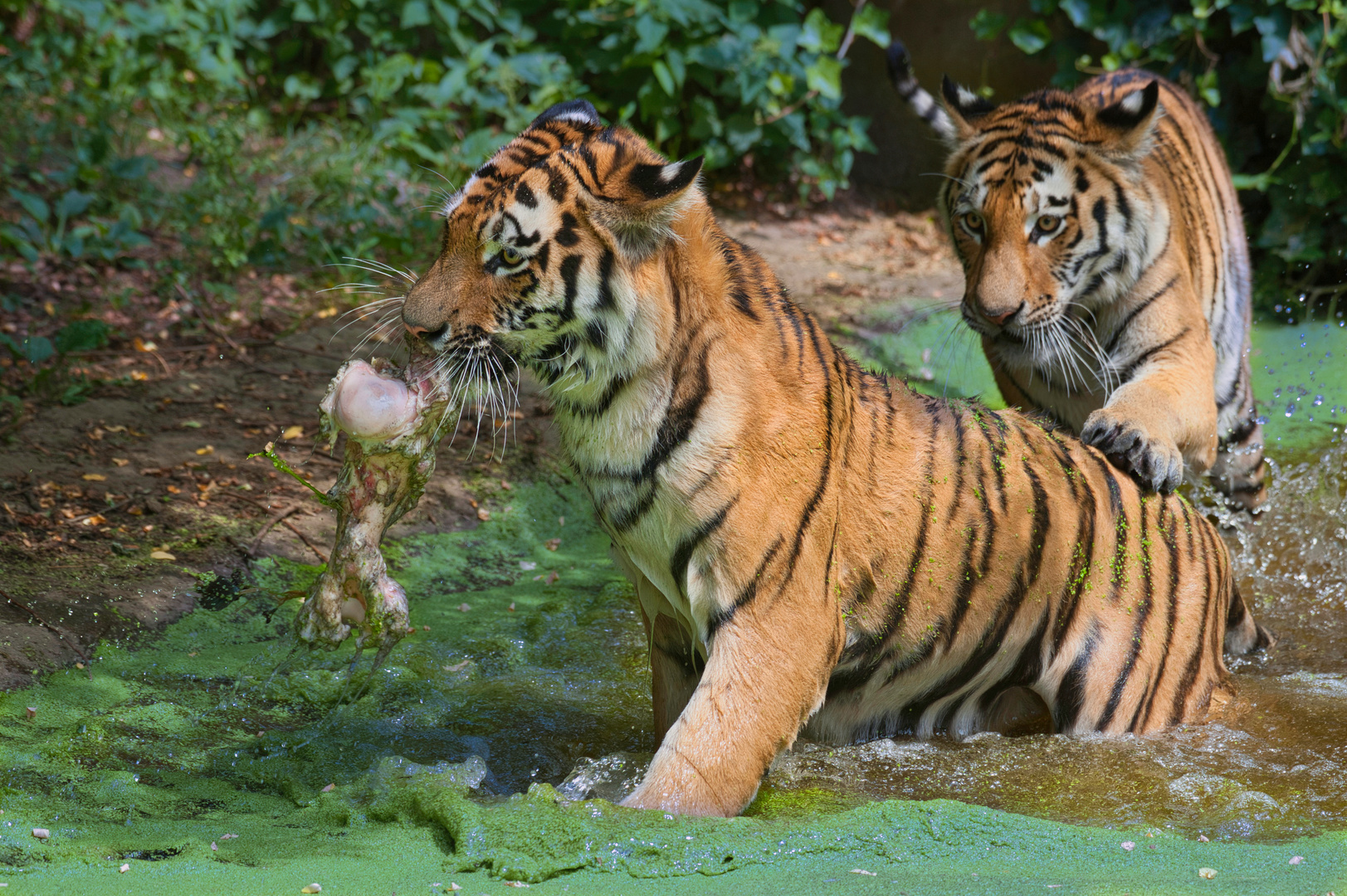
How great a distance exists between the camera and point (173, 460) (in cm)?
404

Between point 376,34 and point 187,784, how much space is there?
5628 mm

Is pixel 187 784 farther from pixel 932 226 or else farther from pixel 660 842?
pixel 932 226

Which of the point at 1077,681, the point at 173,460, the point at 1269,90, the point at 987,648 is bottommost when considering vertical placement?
the point at 1077,681

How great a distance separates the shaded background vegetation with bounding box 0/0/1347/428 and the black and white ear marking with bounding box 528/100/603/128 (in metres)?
2.99

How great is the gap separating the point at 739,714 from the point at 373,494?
2.81 feet

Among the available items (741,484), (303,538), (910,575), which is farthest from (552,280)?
(303,538)

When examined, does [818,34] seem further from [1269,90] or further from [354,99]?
[354,99]

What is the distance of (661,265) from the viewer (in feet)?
8.09

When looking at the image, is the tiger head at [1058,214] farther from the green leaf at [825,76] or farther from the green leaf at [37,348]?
the green leaf at [825,76]

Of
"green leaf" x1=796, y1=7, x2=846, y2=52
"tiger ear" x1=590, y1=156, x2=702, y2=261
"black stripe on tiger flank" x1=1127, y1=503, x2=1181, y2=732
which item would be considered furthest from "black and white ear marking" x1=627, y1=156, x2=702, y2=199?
"green leaf" x1=796, y1=7, x2=846, y2=52

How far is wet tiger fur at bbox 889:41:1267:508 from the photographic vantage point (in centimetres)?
364

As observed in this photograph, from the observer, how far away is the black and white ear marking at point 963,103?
4.14 m

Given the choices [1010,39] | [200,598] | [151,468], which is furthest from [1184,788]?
[1010,39]

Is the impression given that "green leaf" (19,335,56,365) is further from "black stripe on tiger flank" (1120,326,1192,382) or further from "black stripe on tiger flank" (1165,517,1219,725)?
"black stripe on tiger flank" (1165,517,1219,725)
